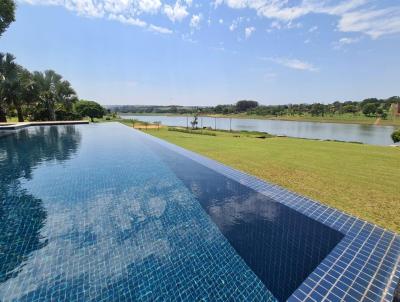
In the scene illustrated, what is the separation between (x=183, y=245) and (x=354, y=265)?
2225mm

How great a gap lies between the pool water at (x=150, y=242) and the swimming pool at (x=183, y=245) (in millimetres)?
14

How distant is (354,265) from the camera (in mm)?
2754

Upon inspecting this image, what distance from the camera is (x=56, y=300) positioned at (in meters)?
2.37

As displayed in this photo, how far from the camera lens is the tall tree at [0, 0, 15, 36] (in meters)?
12.8

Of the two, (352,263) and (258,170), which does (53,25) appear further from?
(352,263)

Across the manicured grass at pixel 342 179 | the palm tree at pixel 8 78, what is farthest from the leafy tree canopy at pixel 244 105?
the manicured grass at pixel 342 179

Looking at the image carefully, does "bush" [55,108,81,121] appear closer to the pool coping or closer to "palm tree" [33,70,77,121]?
"palm tree" [33,70,77,121]

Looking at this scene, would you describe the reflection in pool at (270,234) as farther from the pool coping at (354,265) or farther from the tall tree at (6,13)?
the tall tree at (6,13)

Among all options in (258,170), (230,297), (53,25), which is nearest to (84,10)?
(53,25)

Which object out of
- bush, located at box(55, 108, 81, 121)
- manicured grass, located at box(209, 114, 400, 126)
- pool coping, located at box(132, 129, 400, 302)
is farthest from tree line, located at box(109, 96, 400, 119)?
pool coping, located at box(132, 129, 400, 302)

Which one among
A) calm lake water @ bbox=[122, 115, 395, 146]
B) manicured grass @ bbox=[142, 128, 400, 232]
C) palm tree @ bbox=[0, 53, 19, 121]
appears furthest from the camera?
calm lake water @ bbox=[122, 115, 395, 146]

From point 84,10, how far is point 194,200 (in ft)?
53.6

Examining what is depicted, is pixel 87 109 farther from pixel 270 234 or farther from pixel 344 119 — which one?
pixel 344 119

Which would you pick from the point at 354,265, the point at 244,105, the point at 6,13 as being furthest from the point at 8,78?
the point at 244,105
